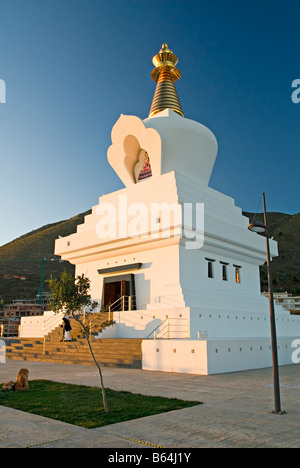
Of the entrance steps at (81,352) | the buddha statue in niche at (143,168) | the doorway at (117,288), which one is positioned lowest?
the entrance steps at (81,352)

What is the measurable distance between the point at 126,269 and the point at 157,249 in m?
2.19

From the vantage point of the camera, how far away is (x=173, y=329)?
15.5 meters

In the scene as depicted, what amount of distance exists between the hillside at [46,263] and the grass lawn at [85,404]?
50.2 metres

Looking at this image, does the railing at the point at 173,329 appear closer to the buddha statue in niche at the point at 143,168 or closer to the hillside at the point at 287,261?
the buddha statue in niche at the point at 143,168

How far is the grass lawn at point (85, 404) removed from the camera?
20.4 ft

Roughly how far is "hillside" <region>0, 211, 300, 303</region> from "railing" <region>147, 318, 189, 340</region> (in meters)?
42.8

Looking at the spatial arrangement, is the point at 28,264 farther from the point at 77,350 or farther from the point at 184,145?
the point at 77,350

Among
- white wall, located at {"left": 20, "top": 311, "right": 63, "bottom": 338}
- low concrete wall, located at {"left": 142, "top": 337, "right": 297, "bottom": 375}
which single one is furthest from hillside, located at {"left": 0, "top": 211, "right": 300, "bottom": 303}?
low concrete wall, located at {"left": 142, "top": 337, "right": 297, "bottom": 375}

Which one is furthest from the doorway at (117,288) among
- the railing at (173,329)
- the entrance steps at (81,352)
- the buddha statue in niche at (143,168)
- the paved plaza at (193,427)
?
the paved plaza at (193,427)

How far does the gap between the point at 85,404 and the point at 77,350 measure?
9304mm

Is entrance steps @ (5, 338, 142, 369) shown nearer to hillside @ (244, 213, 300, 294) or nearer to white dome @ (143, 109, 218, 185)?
white dome @ (143, 109, 218, 185)

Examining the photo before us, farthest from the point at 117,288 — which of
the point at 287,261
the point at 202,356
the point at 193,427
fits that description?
the point at 287,261

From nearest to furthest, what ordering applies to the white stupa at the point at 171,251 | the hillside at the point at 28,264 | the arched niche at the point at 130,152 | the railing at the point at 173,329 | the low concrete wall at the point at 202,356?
the low concrete wall at the point at 202,356 → the railing at the point at 173,329 → the white stupa at the point at 171,251 → the arched niche at the point at 130,152 → the hillside at the point at 28,264
